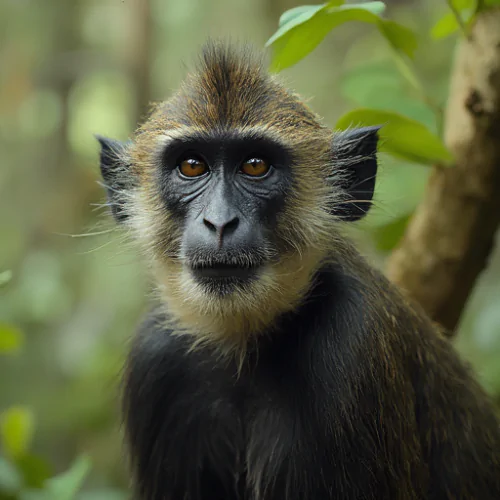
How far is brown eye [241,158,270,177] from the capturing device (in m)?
3.90

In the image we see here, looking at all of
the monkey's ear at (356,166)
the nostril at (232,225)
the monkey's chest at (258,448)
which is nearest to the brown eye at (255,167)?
the nostril at (232,225)

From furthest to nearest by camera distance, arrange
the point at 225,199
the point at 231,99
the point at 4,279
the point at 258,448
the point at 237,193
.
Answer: the point at 231,99 → the point at 258,448 → the point at 237,193 → the point at 225,199 → the point at 4,279

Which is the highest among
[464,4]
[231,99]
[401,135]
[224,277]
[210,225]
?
[464,4]

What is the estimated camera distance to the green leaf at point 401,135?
13.8ft

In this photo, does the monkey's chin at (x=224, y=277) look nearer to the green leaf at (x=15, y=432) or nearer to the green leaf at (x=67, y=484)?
the green leaf at (x=67, y=484)

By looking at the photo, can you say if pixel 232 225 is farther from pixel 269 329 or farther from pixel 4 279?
pixel 4 279

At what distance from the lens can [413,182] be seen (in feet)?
19.4

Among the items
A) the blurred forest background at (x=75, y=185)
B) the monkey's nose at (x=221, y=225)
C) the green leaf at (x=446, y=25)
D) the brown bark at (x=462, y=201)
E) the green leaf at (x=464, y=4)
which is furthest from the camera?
the blurred forest background at (x=75, y=185)

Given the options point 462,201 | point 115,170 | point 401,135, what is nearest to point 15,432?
point 115,170

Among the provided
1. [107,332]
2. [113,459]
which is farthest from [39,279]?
[113,459]

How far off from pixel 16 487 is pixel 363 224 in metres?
2.63

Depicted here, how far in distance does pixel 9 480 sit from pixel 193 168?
75.7 inches

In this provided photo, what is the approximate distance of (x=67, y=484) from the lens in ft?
12.5

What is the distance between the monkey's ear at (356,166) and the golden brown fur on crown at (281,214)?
83 millimetres
